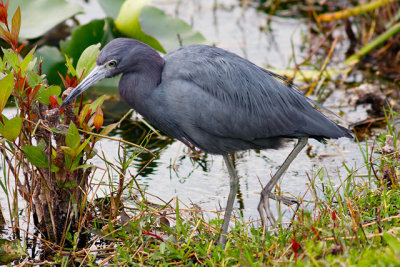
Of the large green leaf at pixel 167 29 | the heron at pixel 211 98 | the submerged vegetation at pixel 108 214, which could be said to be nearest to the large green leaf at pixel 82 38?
the large green leaf at pixel 167 29

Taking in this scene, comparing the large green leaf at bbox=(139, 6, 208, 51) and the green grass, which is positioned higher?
the large green leaf at bbox=(139, 6, 208, 51)

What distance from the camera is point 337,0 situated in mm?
8609

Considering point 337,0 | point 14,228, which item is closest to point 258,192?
point 14,228

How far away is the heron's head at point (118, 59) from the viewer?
3660 millimetres

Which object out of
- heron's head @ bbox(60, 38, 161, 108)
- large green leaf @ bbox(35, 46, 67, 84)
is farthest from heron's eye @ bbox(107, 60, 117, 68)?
large green leaf @ bbox(35, 46, 67, 84)

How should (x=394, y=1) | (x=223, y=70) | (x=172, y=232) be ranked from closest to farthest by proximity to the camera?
(x=172, y=232), (x=223, y=70), (x=394, y=1)

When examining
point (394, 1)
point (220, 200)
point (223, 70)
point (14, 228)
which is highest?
point (394, 1)

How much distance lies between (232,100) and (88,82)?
2.86 feet

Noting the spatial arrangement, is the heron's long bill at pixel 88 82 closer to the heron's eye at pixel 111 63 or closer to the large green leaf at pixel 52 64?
the heron's eye at pixel 111 63

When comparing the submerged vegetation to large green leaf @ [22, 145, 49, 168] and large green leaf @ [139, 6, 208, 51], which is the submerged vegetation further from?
large green leaf @ [139, 6, 208, 51]

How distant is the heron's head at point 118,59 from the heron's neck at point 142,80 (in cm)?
3

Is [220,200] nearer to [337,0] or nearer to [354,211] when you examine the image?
[354,211]

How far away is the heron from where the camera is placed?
146 inches

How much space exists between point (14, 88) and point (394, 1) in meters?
4.89
